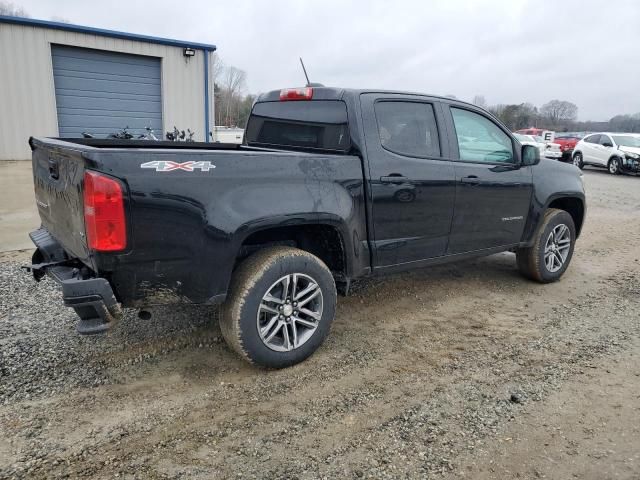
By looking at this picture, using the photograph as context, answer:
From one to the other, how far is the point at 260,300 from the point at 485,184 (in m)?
2.40

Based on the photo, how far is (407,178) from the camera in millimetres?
3773

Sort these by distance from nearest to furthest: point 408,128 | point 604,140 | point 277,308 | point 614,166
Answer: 1. point 277,308
2. point 408,128
3. point 614,166
4. point 604,140

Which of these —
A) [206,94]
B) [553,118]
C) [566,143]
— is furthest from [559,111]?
[206,94]

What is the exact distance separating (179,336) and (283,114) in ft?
6.61

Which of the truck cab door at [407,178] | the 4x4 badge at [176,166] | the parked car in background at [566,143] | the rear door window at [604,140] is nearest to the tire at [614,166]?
the rear door window at [604,140]

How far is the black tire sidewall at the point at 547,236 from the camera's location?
16.7 feet

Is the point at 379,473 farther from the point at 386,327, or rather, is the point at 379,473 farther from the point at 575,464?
the point at 386,327

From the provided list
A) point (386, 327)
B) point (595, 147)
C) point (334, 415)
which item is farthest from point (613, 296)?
point (595, 147)

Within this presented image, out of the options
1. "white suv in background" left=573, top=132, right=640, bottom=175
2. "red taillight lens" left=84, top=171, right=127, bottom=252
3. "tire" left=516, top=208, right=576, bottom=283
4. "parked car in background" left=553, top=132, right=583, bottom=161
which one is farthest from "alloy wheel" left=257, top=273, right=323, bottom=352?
"parked car in background" left=553, top=132, right=583, bottom=161

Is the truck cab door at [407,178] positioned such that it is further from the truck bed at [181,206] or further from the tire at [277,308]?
the tire at [277,308]

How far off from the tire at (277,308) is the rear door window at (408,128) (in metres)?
1.19

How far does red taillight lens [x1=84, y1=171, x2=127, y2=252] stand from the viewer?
2.50 meters

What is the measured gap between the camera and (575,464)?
96.3 inches

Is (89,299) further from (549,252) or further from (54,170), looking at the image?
(549,252)
